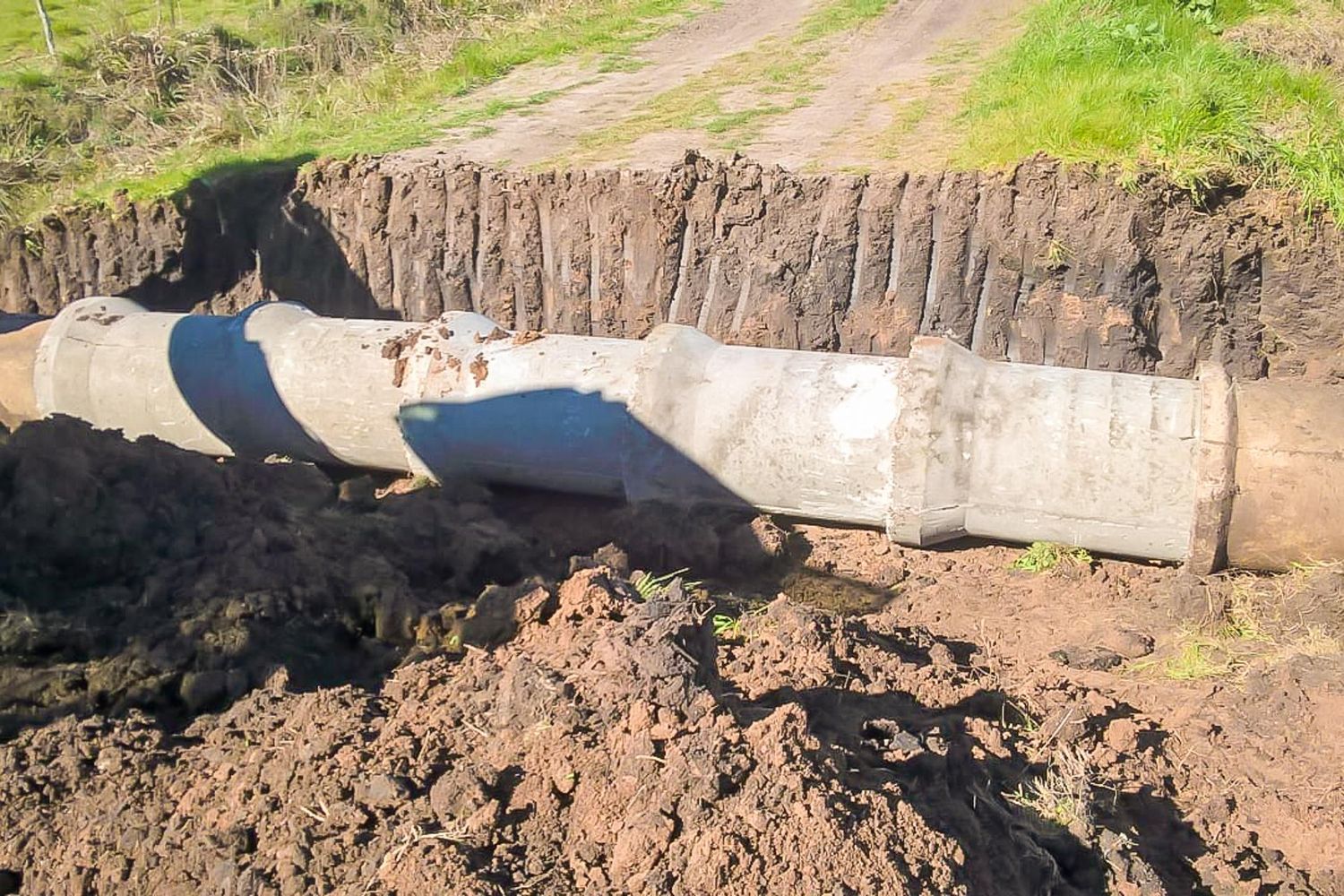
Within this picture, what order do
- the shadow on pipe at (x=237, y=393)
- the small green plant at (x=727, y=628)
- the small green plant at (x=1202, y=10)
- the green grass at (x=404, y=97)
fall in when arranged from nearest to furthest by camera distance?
the small green plant at (x=727, y=628) < the shadow on pipe at (x=237, y=393) < the small green plant at (x=1202, y=10) < the green grass at (x=404, y=97)

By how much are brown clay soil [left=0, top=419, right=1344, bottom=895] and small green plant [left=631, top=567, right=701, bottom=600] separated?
0.11m

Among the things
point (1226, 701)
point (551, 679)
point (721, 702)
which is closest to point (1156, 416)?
point (1226, 701)

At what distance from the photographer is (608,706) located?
→ 300 centimetres

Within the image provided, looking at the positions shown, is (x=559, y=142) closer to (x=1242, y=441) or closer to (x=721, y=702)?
(x=1242, y=441)

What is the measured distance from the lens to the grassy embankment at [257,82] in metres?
9.20

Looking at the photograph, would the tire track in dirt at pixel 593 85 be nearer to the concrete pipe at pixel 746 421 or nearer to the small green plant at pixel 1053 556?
the concrete pipe at pixel 746 421

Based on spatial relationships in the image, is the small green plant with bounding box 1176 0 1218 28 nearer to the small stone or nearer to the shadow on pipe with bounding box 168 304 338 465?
the shadow on pipe with bounding box 168 304 338 465

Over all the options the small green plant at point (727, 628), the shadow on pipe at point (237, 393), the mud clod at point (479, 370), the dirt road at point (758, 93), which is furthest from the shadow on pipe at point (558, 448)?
the dirt road at point (758, 93)

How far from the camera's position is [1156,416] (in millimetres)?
4625

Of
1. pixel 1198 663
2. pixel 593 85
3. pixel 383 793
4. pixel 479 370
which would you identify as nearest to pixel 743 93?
pixel 593 85

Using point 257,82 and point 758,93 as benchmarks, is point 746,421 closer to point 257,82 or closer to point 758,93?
point 758,93

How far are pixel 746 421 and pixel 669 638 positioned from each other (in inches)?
81.9

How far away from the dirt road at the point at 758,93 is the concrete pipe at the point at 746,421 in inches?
78.8

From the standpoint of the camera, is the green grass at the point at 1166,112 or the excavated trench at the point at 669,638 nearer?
the excavated trench at the point at 669,638
